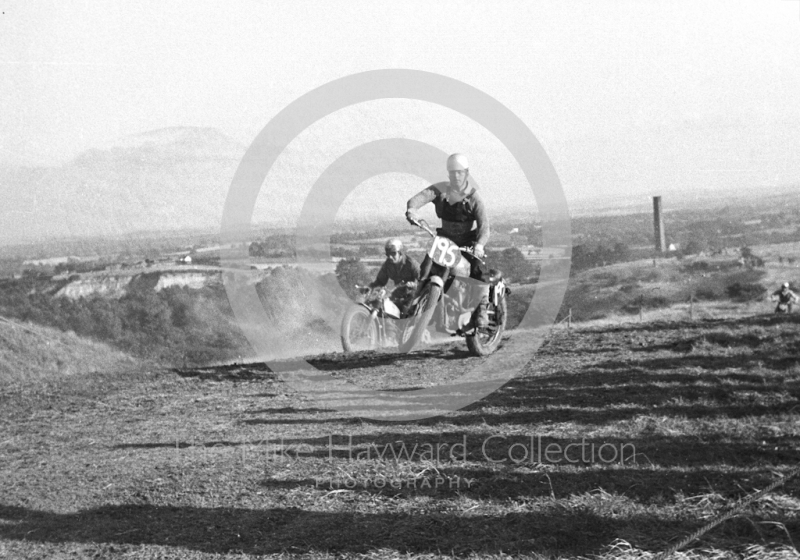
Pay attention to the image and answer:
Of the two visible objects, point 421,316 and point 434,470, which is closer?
point 434,470

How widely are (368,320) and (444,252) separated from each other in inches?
67.6

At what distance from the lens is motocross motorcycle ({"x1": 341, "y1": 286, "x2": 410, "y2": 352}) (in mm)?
10966

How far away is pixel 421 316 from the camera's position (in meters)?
10.4

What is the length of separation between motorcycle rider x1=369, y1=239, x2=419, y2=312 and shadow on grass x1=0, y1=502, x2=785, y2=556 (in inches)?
264

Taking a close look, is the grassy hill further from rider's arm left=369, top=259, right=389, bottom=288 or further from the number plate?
the number plate

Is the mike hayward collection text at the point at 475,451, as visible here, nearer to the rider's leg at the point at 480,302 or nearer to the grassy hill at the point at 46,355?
A: the rider's leg at the point at 480,302

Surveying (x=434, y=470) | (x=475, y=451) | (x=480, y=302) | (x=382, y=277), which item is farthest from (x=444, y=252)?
(x=434, y=470)

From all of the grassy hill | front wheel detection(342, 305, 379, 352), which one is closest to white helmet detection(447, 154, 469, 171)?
front wheel detection(342, 305, 379, 352)

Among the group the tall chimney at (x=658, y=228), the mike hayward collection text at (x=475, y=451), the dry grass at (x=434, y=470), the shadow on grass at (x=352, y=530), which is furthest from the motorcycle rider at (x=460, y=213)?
the tall chimney at (x=658, y=228)

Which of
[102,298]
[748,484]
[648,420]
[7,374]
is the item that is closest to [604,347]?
[648,420]

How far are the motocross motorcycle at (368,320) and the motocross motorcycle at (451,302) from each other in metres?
0.35

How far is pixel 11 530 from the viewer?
453cm

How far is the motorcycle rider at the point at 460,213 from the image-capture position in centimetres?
1030

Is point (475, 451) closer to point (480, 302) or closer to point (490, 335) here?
point (480, 302)
